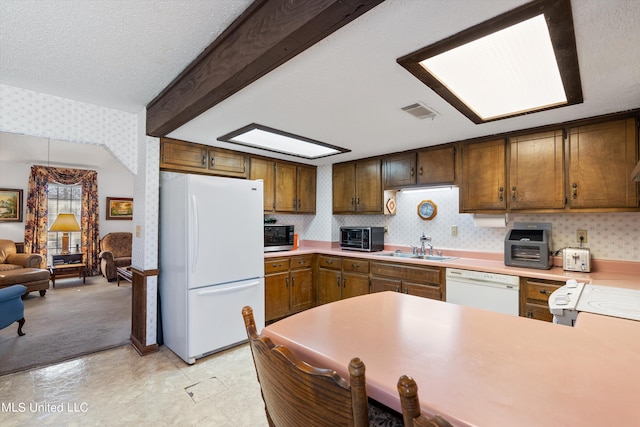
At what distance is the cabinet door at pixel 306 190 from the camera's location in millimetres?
4508

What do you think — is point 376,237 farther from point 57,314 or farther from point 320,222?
Result: point 57,314

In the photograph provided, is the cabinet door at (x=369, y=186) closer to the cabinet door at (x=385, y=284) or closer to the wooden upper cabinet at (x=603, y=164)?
the cabinet door at (x=385, y=284)

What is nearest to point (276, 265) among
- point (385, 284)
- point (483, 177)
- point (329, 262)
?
point (329, 262)

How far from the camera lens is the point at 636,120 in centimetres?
233

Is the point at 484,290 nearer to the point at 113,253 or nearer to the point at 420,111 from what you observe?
the point at 420,111

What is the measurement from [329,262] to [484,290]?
192 centimetres

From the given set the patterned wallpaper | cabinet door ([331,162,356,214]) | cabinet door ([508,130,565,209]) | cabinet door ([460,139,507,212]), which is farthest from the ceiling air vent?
the patterned wallpaper

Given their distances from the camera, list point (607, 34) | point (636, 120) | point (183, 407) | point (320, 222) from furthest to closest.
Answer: point (320, 222) < point (636, 120) < point (183, 407) < point (607, 34)

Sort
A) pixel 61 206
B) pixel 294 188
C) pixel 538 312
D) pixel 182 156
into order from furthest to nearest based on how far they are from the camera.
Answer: pixel 61 206, pixel 294 188, pixel 182 156, pixel 538 312

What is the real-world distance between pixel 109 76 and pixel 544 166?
360 cm

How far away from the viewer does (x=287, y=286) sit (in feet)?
12.8

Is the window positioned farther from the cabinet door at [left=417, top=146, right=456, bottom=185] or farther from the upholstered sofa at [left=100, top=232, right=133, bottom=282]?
the cabinet door at [left=417, top=146, right=456, bottom=185]

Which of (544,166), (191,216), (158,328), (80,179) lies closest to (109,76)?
(191,216)

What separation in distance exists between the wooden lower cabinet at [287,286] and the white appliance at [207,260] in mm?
420
